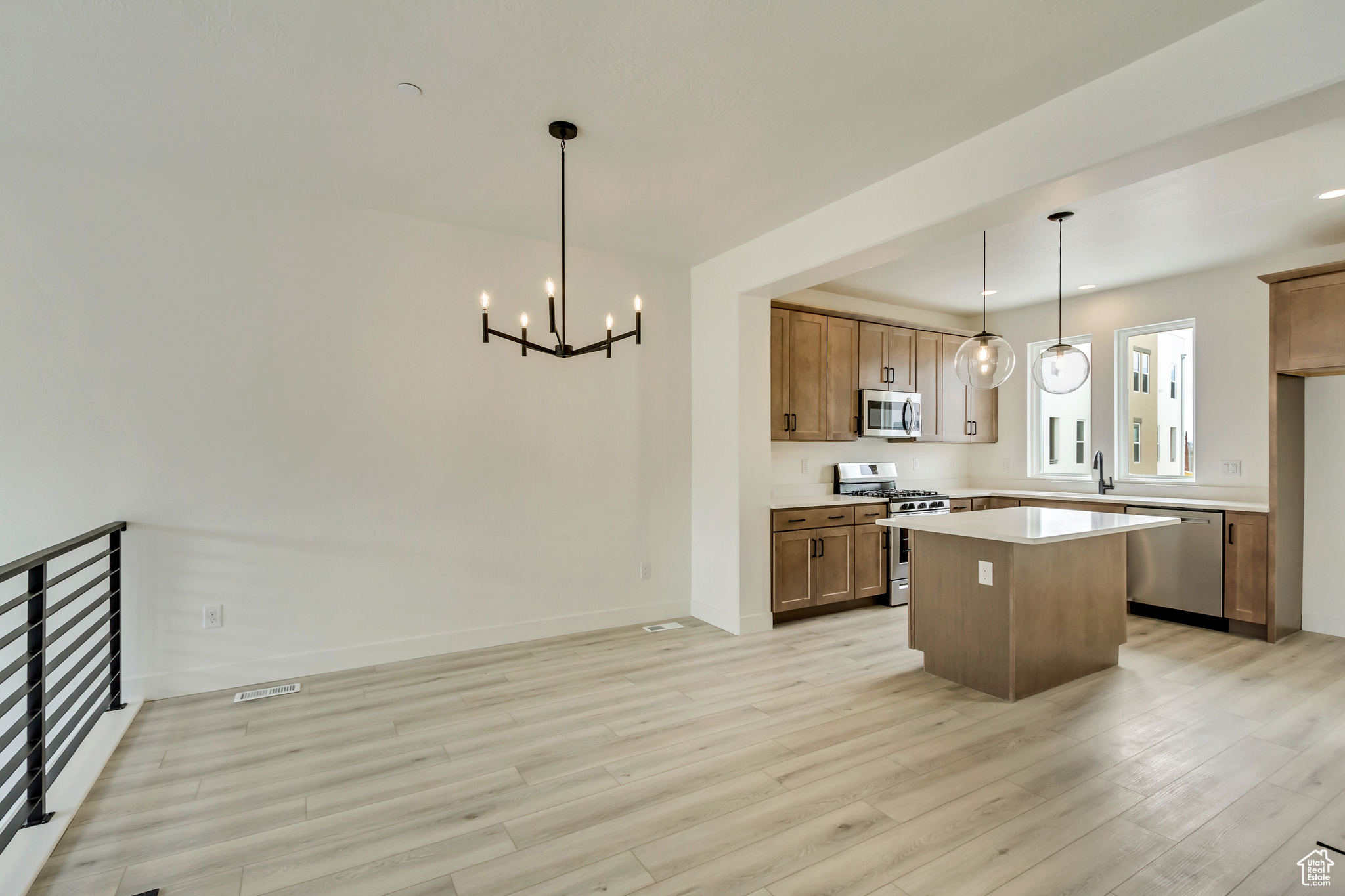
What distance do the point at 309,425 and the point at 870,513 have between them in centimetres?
396

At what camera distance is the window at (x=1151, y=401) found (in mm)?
5301

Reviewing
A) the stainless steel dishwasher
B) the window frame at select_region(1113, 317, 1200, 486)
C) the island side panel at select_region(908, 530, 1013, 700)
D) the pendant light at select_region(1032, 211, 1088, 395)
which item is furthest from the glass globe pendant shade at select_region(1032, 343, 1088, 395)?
the window frame at select_region(1113, 317, 1200, 486)

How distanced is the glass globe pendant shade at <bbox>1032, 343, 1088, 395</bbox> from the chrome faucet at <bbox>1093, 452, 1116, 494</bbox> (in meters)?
2.14

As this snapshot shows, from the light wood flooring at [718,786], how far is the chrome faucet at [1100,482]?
192 cm

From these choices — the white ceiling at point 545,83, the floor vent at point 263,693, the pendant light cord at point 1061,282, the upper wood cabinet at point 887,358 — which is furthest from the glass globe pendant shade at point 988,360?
the floor vent at point 263,693

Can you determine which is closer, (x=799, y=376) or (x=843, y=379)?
(x=799, y=376)

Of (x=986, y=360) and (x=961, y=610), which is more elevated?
(x=986, y=360)

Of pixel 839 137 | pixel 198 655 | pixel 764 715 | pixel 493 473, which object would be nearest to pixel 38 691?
pixel 198 655

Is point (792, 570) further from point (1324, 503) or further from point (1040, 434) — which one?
point (1324, 503)

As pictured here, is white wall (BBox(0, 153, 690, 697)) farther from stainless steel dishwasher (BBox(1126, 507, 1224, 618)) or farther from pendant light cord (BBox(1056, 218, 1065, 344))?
stainless steel dishwasher (BBox(1126, 507, 1224, 618))

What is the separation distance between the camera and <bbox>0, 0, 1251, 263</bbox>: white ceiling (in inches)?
80.8

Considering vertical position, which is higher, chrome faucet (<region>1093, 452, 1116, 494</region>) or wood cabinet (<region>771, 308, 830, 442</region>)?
wood cabinet (<region>771, 308, 830, 442</region>)

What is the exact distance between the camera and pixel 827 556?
4.82m

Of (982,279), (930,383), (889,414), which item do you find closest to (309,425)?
(889,414)
